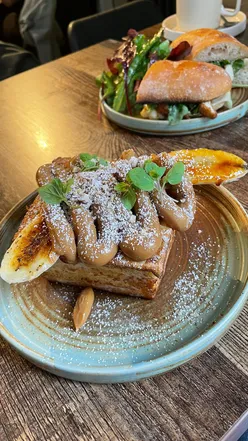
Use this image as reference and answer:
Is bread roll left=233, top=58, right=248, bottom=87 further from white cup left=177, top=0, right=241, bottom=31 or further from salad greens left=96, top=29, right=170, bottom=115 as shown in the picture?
white cup left=177, top=0, right=241, bottom=31

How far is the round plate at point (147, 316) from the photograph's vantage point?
617 mm

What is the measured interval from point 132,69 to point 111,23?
3.19 feet

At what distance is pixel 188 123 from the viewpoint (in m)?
1.19

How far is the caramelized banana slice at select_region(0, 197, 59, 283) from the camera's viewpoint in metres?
0.67

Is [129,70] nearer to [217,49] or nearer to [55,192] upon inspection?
[217,49]

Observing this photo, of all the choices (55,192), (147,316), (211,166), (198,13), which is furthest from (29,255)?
(198,13)

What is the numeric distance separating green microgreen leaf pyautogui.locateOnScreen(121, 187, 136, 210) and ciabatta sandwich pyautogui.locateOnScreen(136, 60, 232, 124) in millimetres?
564

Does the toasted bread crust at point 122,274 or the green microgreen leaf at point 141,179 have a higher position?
the green microgreen leaf at point 141,179

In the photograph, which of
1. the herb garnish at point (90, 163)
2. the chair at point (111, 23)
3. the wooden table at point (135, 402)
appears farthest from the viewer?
the chair at point (111, 23)

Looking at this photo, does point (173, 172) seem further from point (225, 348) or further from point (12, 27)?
point (12, 27)

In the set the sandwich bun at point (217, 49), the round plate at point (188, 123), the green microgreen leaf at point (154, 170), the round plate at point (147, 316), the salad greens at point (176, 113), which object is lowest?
the round plate at point (147, 316)

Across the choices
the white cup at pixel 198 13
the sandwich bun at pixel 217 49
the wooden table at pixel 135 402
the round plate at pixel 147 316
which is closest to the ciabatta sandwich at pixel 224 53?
the sandwich bun at pixel 217 49

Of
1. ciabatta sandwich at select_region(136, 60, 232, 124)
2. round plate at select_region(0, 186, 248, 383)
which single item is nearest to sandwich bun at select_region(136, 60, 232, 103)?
ciabatta sandwich at select_region(136, 60, 232, 124)

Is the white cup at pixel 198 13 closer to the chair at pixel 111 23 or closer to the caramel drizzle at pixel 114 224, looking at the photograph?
the chair at pixel 111 23
